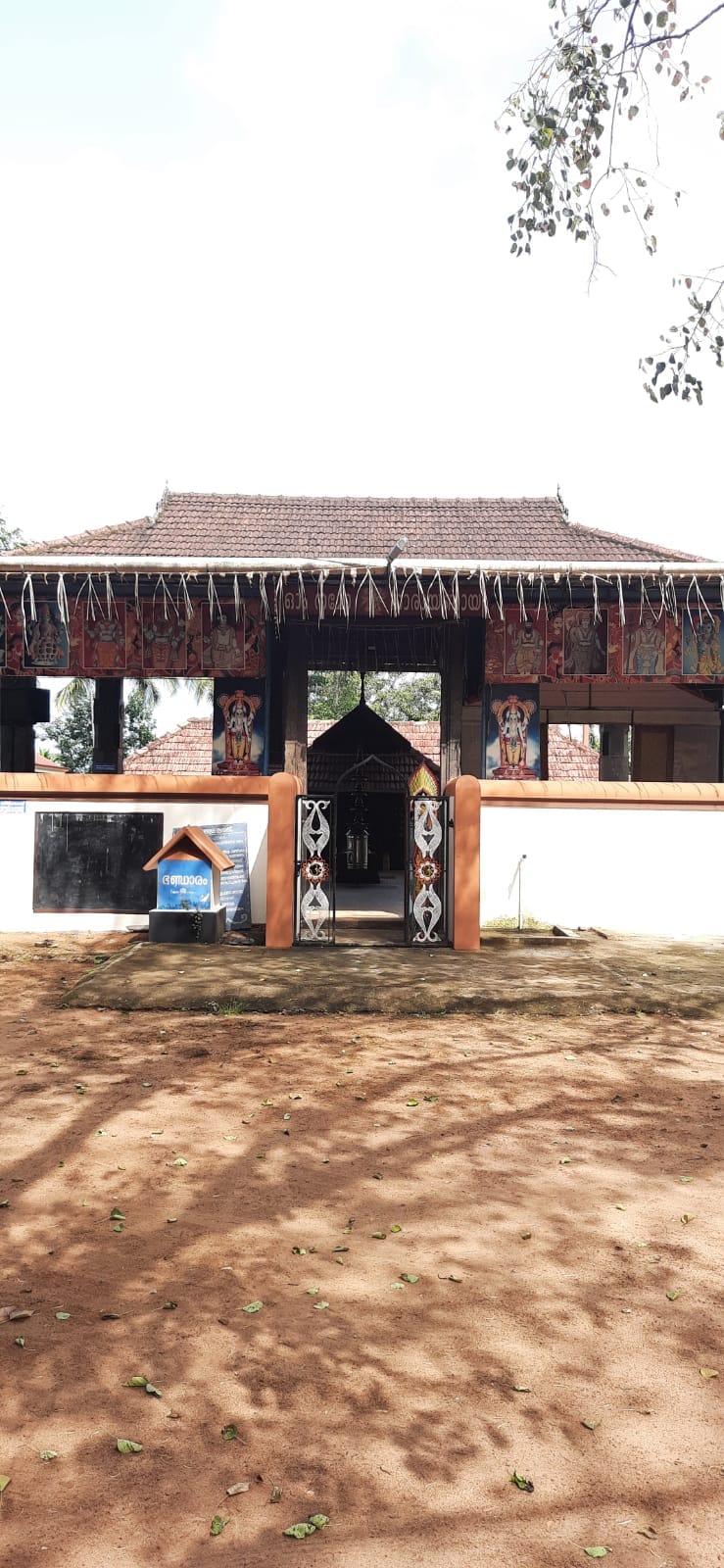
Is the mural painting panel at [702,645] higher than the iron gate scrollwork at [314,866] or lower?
higher

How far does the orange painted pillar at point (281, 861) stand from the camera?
30.3 ft

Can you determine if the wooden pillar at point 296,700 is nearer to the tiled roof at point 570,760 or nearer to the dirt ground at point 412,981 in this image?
the dirt ground at point 412,981

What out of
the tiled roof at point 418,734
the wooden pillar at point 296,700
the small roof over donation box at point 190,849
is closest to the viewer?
the small roof over donation box at point 190,849

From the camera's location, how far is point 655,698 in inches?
655

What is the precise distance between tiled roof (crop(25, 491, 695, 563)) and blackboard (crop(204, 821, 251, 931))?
3334mm

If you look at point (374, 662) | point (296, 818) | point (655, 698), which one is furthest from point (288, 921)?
point (655, 698)

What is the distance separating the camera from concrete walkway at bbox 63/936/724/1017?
7059 mm

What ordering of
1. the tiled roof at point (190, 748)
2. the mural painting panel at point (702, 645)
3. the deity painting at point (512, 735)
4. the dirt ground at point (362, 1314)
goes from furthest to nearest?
the tiled roof at point (190, 748) < the deity painting at point (512, 735) < the mural painting panel at point (702, 645) < the dirt ground at point (362, 1314)

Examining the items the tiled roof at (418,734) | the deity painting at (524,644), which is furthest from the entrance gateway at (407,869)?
the tiled roof at (418,734)

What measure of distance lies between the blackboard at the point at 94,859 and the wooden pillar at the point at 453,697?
3.75 meters

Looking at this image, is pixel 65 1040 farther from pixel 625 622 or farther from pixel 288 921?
pixel 625 622

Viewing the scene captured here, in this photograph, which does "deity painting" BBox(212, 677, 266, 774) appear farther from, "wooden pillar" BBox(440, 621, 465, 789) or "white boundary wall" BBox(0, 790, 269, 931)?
"wooden pillar" BBox(440, 621, 465, 789)

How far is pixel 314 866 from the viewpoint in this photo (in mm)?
9406

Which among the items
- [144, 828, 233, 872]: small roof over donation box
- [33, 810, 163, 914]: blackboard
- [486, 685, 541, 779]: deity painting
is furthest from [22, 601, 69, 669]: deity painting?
[486, 685, 541, 779]: deity painting
